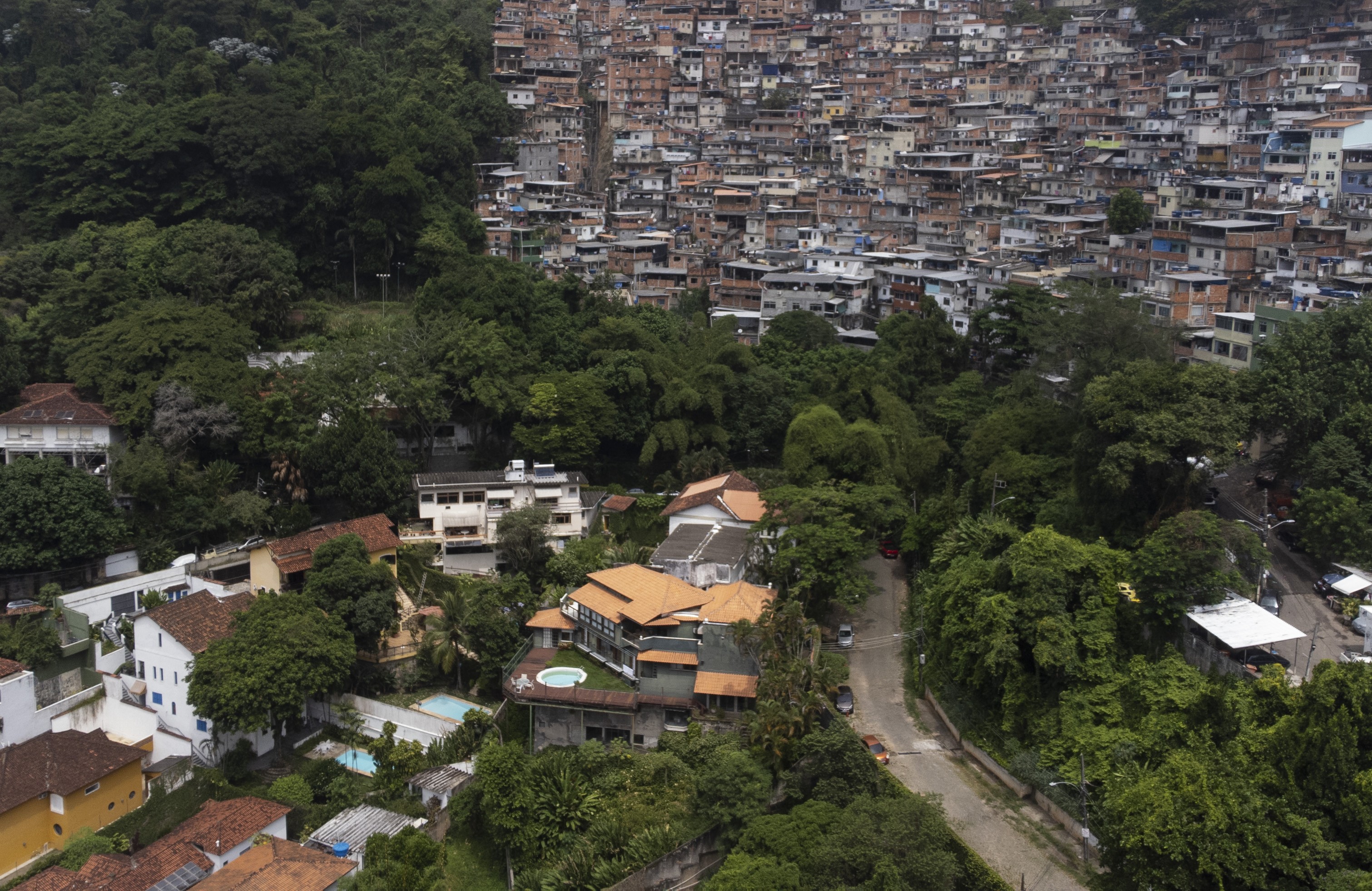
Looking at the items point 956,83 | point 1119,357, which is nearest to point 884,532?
point 1119,357

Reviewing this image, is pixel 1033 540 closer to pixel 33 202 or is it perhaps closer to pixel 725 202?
pixel 725 202

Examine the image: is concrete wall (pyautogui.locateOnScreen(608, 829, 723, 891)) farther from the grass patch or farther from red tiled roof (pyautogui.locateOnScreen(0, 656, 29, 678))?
red tiled roof (pyautogui.locateOnScreen(0, 656, 29, 678))

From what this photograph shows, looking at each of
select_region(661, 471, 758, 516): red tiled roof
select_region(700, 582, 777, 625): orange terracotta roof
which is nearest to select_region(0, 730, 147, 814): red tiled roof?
select_region(700, 582, 777, 625): orange terracotta roof

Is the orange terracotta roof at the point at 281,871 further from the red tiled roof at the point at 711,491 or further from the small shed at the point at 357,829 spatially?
the red tiled roof at the point at 711,491

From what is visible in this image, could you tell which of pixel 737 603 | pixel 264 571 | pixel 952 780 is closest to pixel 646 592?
pixel 737 603

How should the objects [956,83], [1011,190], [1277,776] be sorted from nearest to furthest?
1. [1277,776]
2. [1011,190]
3. [956,83]

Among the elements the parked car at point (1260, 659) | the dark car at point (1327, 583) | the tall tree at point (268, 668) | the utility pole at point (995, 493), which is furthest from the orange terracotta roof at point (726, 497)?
the dark car at point (1327, 583)

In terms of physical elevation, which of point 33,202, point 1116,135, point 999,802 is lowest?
point 999,802
